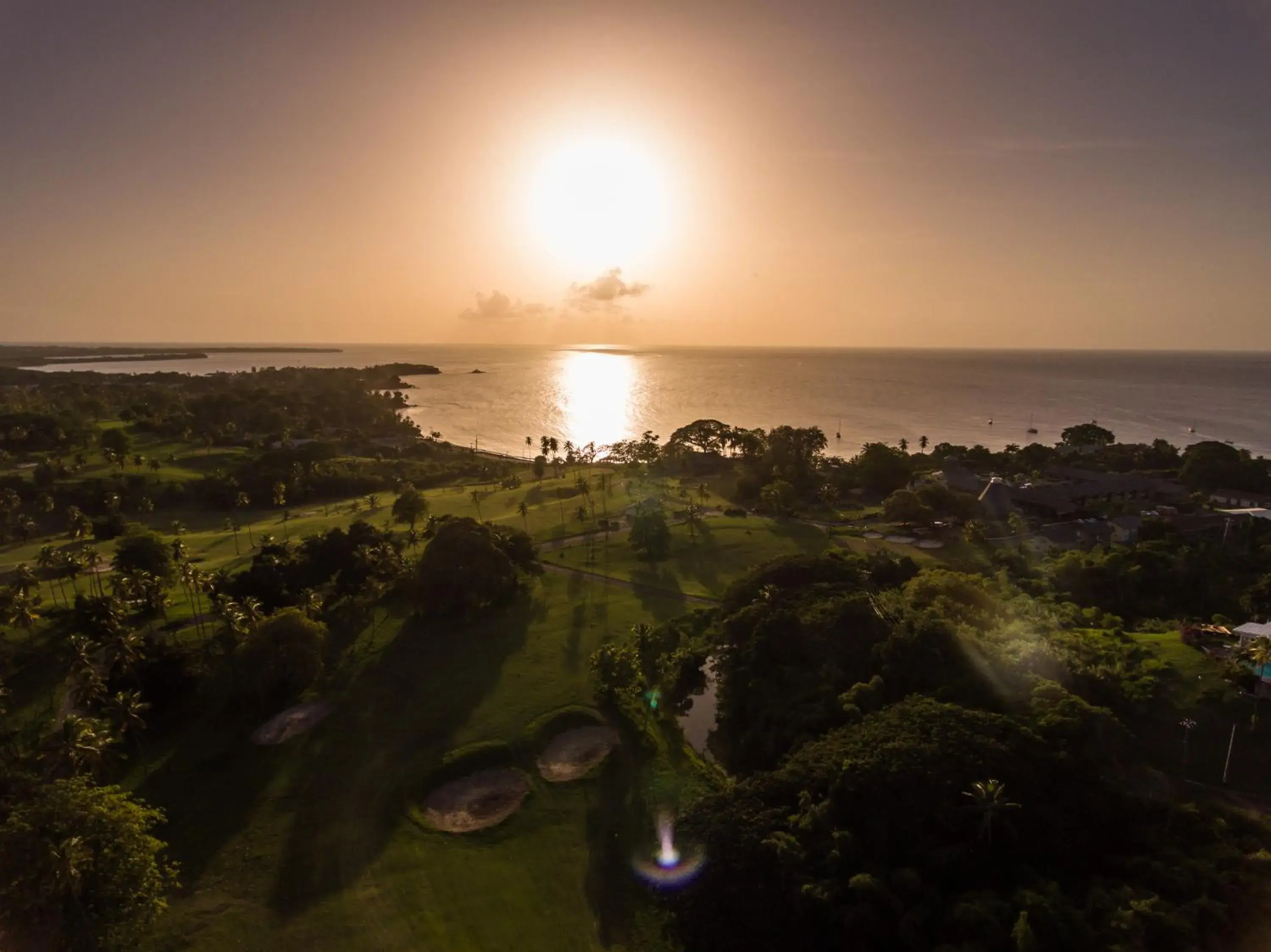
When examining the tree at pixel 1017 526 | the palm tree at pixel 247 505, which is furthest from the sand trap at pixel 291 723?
the tree at pixel 1017 526

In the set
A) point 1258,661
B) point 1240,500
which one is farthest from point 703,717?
Answer: point 1240,500

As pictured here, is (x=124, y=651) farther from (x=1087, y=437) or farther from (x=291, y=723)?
(x=1087, y=437)

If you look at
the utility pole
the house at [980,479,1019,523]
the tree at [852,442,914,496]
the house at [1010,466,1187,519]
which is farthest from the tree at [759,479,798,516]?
the utility pole

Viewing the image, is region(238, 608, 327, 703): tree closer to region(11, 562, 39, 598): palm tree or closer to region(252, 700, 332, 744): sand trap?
region(252, 700, 332, 744): sand trap

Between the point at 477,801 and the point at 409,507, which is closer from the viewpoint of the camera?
the point at 477,801

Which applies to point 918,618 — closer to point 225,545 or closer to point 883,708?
point 883,708

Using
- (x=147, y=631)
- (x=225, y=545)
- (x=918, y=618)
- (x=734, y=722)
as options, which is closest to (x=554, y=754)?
(x=734, y=722)

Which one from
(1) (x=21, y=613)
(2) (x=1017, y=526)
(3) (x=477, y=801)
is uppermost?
(2) (x=1017, y=526)
